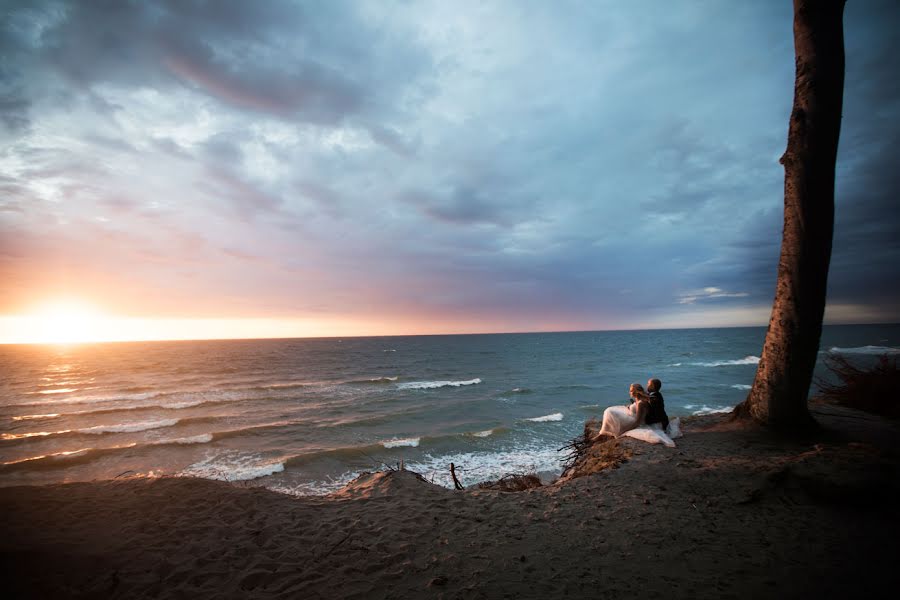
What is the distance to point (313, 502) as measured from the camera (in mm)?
5758

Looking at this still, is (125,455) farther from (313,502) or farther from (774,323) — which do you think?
(774,323)

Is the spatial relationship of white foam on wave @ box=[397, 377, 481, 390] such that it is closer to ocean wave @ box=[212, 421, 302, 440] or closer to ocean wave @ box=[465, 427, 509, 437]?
ocean wave @ box=[212, 421, 302, 440]

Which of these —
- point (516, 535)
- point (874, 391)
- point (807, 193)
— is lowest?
point (516, 535)

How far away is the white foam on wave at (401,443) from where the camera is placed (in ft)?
50.2

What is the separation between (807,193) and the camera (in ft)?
18.8

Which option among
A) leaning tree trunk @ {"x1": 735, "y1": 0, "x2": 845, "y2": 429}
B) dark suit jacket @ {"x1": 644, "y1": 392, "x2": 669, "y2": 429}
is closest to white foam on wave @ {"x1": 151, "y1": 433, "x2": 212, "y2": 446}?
dark suit jacket @ {"x1": 644, "y1": 392, "x2": 669, "y2": 429}

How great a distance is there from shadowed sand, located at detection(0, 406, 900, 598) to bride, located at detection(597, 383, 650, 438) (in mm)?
1332

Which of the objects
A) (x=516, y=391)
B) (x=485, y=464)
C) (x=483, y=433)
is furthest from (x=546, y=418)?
(x=516, y=391)

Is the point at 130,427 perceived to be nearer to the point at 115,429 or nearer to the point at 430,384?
the point at 115,429

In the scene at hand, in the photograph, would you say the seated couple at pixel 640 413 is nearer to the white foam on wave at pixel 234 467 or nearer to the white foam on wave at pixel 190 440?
the white foam on wave at pixel 234 467

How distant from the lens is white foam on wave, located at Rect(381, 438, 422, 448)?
1530 centimetres

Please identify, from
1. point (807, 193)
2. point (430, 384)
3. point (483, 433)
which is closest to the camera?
point (807, 193)

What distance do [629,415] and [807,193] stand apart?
517 centimetres

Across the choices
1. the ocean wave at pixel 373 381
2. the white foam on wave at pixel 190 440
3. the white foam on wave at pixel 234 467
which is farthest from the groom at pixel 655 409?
the ocean wave at pixel 373 381
